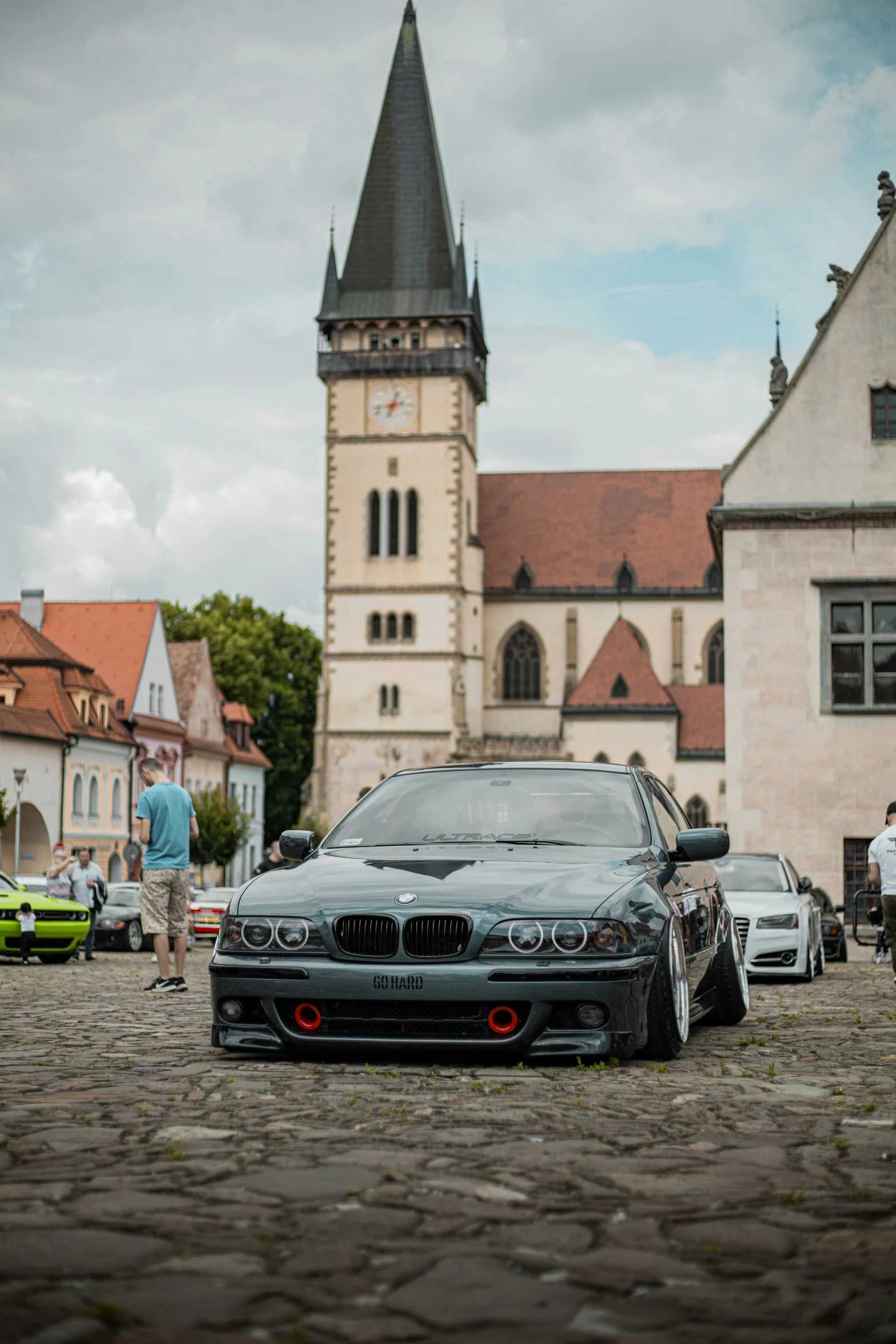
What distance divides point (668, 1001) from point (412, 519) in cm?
6450

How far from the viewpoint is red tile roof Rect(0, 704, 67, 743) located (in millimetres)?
48938

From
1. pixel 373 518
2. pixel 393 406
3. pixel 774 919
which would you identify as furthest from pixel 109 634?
pixel 774 919

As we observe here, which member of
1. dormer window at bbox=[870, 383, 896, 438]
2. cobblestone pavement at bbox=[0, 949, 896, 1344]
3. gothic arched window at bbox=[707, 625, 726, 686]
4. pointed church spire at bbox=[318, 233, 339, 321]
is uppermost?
pointed church spire at bbox=[318, 233, 339, 321]

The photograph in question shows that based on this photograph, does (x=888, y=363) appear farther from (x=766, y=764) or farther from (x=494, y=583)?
(x=494, y=583)

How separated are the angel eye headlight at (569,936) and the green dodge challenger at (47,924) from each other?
15.3 metres

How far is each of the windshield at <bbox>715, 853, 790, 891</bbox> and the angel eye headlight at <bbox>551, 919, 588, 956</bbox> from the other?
1150 centimetres

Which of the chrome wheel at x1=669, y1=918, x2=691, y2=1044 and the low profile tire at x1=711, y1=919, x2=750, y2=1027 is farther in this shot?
the low profile tire at x1=711, y1=919, x2=750, y2=1027

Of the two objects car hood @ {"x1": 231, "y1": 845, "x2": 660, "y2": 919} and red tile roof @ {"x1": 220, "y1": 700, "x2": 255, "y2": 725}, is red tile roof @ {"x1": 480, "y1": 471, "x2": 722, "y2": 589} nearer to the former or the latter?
red tile roof @ {"x1": 220, "y1": 700, "x2": 255, "y2": 725}

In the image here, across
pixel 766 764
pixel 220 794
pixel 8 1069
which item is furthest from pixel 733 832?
pixel 220 794

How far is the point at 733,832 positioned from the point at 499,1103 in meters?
23.3

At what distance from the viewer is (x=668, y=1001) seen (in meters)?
7.61

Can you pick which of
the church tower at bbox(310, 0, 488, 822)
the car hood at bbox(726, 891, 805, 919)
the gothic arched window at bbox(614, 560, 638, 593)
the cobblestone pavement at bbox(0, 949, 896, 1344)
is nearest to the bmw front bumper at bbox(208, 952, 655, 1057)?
the cobblestone pavement at bbox(0, 949, 896, 1344)

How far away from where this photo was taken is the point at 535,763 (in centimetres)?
909

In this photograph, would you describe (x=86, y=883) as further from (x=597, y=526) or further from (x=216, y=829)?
(x=597, y=526)
